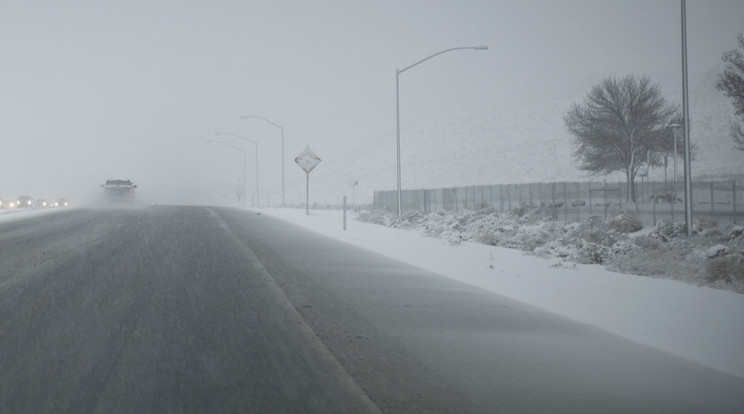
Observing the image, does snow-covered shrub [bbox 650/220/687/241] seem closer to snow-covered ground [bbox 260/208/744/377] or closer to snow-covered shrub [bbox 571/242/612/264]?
snow-covered shrub [bbox 571/242/612/264]

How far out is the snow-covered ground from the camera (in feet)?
20.9

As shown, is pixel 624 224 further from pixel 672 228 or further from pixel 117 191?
pixel 117 191

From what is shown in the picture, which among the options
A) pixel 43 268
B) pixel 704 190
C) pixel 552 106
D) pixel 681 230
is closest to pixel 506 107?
pixel 552 106

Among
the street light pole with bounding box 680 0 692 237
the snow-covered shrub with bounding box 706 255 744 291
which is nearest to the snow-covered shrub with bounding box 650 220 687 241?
the street light pole with bounding box 680 0 692 237

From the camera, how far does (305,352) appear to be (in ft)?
18.1

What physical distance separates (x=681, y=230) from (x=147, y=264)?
48.6 ft

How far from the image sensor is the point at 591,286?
31.9 feet

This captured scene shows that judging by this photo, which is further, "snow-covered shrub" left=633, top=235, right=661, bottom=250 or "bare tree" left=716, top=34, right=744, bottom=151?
"bare tree" left=716, top=34, right=744, bottom=151

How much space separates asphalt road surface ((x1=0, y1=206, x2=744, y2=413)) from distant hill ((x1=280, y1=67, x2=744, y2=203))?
274 feet

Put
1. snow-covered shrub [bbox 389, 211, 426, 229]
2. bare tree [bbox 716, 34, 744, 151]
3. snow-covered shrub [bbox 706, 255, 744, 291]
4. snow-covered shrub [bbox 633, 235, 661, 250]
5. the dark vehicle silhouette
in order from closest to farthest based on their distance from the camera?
snow-covered shrub [bbox 706, 255, 744, 291]
snow-covered shrub [bbox 633, 235, 661, 250]
snow-covered shrub [bbox 389, 211, 426, 229]
bare tree [bbox 716, 34, 744, 151]
the dark vehicle silhouette

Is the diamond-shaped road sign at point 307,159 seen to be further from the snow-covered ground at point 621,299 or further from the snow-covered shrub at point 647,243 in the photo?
the snow-covered shrub at point 647,243

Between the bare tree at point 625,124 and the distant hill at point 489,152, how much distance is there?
1461 inches

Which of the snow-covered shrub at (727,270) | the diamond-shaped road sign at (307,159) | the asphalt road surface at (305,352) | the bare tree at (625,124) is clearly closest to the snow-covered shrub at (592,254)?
the snow-covered shrub at (727,270)

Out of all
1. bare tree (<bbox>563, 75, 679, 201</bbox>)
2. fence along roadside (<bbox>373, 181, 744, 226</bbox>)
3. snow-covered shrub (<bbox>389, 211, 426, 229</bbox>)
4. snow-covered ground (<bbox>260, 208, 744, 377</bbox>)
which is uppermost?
bare tree (<bbox>563, 75, 679, 201</bbox>)
